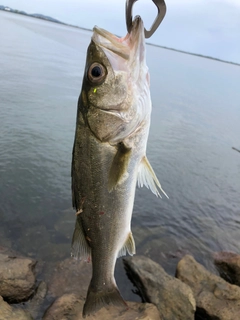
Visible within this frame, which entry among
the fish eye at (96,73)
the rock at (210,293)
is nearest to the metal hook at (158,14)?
the fish eye at (96,73)

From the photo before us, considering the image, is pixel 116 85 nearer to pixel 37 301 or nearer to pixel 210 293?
pixel 37 301

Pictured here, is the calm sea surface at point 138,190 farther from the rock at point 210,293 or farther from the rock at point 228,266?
the rock at point 210,293

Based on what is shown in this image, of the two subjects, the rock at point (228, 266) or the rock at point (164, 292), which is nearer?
the rock at point (164, 292)

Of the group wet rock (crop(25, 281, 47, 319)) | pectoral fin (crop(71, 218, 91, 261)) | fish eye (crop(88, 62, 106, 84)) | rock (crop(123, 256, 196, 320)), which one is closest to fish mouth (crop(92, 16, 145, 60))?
fish eye (crop(88, 62, 106, 84))

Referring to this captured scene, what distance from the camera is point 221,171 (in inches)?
567

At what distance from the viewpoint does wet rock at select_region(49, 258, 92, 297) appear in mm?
6277

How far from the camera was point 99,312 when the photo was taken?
502 centimetres

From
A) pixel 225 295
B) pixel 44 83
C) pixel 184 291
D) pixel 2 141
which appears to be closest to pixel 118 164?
pixel 184 291

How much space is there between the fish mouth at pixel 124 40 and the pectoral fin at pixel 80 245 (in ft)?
6.10

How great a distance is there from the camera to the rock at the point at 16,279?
18.6 ft

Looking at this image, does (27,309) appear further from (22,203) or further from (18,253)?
(22,203)

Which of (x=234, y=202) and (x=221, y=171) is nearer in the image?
(x=234, y=202)

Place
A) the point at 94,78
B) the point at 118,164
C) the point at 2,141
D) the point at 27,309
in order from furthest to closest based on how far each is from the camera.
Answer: the point at 2,141
the point at 27,309
the point at 118,164
the point at 94,78

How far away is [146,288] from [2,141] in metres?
8.03
